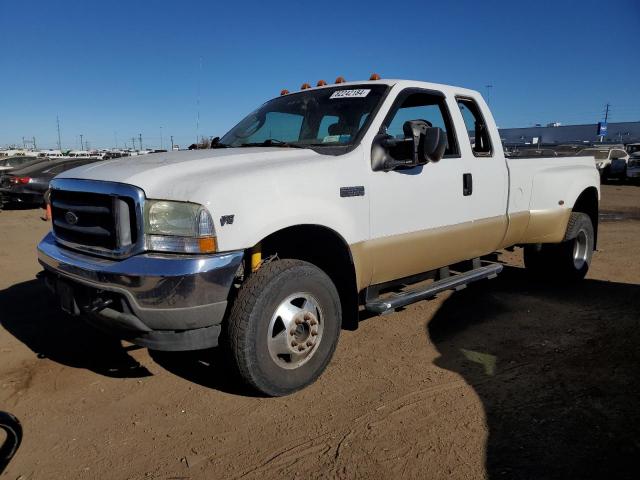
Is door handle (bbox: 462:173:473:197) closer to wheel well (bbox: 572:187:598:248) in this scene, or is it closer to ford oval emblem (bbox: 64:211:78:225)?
wheel well (bbox: 572:187:598:248)

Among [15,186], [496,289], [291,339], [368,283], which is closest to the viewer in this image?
[291,339]

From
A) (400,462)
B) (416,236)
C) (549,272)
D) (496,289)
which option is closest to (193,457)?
(400,462)

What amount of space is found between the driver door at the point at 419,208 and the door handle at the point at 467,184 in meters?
0.04

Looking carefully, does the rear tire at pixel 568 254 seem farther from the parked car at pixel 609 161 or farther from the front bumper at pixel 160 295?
the parked car at pixel 609 161

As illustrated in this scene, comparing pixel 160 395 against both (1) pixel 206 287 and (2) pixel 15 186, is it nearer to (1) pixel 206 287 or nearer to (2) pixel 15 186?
(1) pixel 206 287

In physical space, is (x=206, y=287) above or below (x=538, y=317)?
above

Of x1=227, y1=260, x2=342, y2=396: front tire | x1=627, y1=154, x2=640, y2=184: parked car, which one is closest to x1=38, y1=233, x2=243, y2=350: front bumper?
x1=227, y1=260, x2=342, y2=396: front tire

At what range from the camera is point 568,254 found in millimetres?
5906

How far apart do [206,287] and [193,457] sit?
89 cm

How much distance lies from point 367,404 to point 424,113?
8.36 ft

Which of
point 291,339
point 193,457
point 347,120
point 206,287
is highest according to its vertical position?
point 347,120

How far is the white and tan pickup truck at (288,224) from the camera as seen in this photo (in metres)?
2.80

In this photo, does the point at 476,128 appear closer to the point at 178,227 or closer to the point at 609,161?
the point at 178,227

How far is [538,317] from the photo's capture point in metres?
4.88
